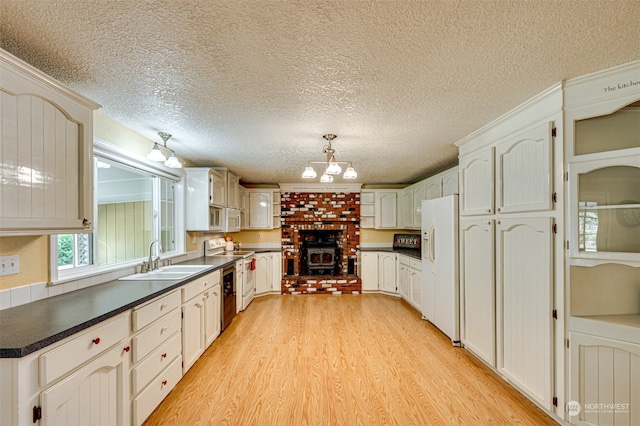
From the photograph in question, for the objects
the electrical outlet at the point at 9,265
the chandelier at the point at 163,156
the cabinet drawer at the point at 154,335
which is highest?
the chandelier at the point at 163,156

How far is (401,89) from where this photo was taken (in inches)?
75.8

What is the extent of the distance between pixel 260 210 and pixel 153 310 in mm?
3923

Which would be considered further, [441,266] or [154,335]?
[441,266]

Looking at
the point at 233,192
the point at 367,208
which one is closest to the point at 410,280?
the point at 367,208

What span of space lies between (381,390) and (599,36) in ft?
8.67

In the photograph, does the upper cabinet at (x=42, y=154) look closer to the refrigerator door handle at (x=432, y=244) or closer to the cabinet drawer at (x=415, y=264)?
the refrigerator door handle at (x=432, y=244)

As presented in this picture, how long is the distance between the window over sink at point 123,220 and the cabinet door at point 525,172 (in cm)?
327

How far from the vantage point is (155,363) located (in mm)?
2107

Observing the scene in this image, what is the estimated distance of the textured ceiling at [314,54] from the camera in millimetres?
1230

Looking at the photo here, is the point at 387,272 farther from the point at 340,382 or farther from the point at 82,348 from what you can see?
the point at 82,348

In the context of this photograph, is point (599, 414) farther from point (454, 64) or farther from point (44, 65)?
point (44, 65)

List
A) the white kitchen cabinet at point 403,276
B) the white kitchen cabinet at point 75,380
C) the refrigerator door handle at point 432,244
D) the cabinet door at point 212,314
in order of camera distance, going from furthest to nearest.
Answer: the white kitchen cabinet at point 403,276 → the refrigerator door handle at point 432,244 → the cabinet door at point 212,314 → the white kitchen cabinet at point 75,380

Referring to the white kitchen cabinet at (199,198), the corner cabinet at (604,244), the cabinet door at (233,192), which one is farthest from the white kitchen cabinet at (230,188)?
the corner cabinet at (604,244)

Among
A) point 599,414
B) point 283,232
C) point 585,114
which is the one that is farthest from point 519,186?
point 283,232
